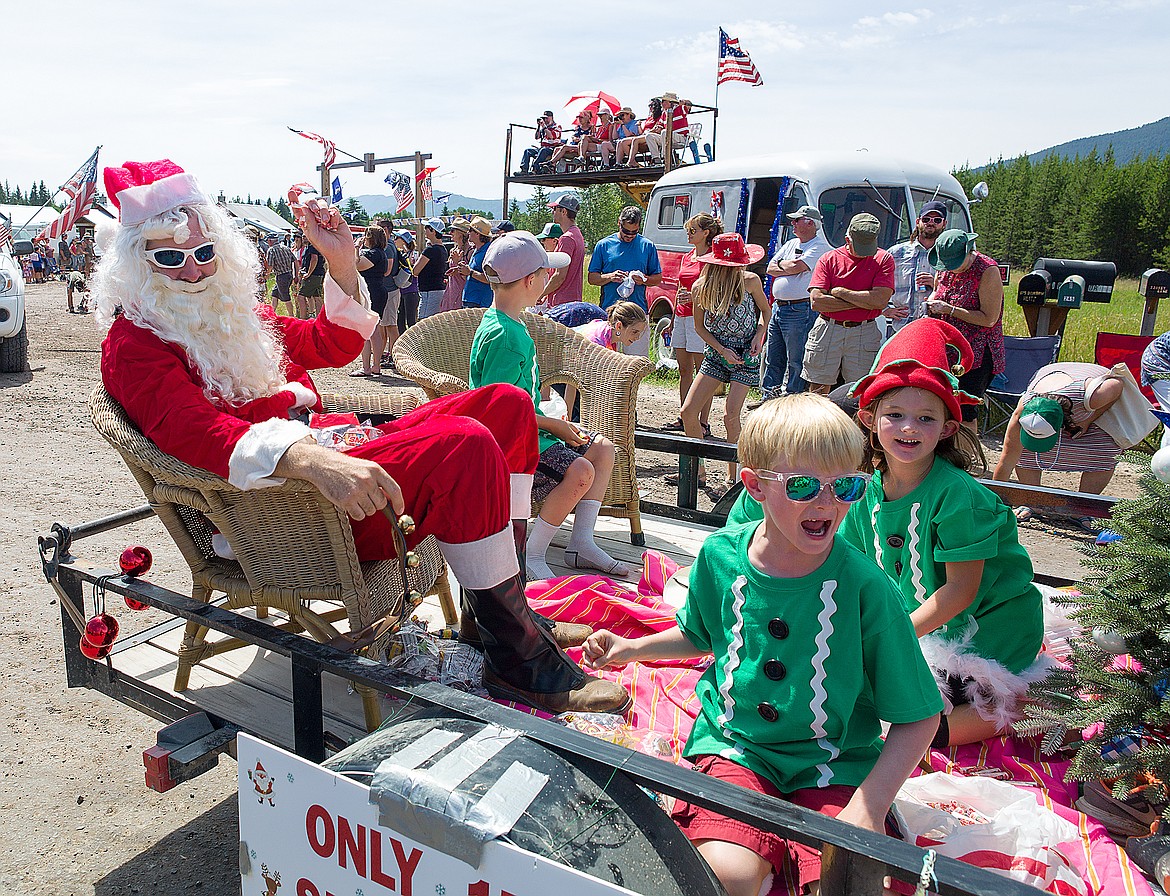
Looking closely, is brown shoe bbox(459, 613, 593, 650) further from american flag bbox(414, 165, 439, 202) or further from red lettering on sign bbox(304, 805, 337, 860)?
american flag bbox(414, 165, 439, 202)

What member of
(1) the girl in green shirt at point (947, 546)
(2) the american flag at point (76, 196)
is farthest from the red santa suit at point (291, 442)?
(2) the american flag at point (76, 196)

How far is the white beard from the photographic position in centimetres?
260

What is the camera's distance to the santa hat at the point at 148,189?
2.57m

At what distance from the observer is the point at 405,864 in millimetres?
1427

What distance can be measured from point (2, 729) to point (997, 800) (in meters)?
3.24

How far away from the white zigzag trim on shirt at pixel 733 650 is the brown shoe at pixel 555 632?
36.3 inches

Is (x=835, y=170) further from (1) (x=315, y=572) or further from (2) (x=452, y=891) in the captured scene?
(2) (x=452, y=891)

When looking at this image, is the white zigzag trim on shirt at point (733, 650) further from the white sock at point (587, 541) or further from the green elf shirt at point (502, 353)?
the white sock at point (587, 541)

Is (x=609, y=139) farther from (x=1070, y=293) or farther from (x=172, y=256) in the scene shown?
(x=172, y=256)

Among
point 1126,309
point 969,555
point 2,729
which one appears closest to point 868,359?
point 969,555

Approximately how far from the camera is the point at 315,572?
2.51 metres

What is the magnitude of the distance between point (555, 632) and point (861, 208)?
338 inches

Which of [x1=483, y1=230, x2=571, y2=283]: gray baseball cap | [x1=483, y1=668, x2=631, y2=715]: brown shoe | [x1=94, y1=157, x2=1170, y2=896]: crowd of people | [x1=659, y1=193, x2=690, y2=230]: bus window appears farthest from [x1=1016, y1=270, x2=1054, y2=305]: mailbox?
[x1=483, y1=668, x2=631, y2=715]: brown shoe

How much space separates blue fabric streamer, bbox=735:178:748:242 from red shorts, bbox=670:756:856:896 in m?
9.79
